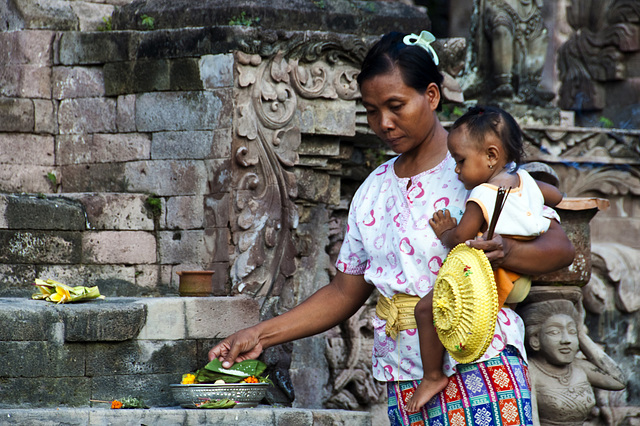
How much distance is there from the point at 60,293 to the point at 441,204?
6.26ft

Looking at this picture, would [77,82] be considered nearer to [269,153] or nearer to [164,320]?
[269,153]

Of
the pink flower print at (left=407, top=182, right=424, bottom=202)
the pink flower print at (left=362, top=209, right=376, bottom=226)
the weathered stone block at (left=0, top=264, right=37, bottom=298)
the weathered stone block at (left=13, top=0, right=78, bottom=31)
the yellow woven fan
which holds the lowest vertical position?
the weathered stone block at (left=0, top=264, right=37, bottom=298)

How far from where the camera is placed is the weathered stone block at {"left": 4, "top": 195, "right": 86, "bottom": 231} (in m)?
5.72

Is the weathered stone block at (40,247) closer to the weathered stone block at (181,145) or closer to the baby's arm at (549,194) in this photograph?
the weathered stone block at (181,145)

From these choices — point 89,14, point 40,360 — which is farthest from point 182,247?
point 40,360

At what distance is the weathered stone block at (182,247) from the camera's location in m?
6.41

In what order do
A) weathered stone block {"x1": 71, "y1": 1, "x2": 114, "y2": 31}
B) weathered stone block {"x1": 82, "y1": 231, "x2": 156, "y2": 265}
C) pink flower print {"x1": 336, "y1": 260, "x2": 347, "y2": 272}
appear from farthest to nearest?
weathered stone block {"x1": 71, "y1": 1, "x2": 114, "y2": 31} < weathered stone block {"x1": 82, "y1": 231, "x2": 156, "y2": 265} < pink flower print {"x1": 336, "y1": 260, "x2": 347, "y2": 272}

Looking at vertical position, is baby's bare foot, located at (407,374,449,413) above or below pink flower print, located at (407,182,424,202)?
below

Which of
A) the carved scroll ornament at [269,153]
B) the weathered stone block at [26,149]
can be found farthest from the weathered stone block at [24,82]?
the carved scroll ornament at [269,153]

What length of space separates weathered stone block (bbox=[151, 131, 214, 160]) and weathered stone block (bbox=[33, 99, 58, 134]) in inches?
31.1

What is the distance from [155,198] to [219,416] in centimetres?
268

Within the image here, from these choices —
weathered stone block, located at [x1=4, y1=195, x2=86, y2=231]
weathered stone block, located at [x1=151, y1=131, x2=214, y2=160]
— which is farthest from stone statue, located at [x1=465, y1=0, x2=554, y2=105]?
weathered stone block, located at [x1=4, y1=195, x2=86, y2=231]

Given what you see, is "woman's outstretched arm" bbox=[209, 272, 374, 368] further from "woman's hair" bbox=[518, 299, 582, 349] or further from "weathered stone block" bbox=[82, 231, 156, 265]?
"weathered stone block" bbox=[82, 231, 156, 265]

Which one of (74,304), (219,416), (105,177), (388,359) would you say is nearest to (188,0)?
(105,177)
